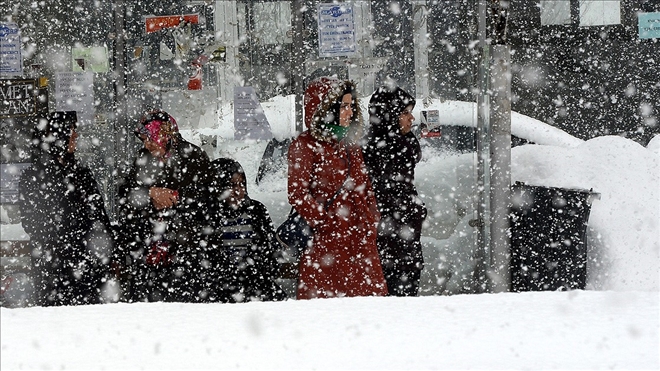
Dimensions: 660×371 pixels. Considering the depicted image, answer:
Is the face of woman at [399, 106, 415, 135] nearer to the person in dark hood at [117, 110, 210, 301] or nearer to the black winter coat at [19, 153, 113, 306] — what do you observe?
the person in dark hood at [117, 110, 210, 301]

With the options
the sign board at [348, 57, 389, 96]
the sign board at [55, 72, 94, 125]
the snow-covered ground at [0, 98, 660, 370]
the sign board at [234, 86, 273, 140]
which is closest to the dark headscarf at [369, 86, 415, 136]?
the sign board at [348, 57, 389, 96]

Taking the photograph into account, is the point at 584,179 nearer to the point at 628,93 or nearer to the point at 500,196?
the point at 500,196

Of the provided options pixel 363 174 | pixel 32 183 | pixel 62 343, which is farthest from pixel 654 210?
pixel 62 343

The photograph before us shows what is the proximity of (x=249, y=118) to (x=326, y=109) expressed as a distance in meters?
1.21

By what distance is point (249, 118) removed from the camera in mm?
5242

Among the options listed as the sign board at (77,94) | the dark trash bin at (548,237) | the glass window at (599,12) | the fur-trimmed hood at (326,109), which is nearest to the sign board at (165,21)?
the sign board at (77,94)

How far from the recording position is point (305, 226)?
4.12 m

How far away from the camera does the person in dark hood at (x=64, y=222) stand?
4637 mm

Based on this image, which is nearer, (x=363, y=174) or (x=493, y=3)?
(x=363, y=174)

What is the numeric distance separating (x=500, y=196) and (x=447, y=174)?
1.33 feet

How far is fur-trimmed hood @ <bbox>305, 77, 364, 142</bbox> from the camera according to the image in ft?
13.5

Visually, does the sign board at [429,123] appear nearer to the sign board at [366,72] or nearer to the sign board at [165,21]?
the sign board at [366,72]

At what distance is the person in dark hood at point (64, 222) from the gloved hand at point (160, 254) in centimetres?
36

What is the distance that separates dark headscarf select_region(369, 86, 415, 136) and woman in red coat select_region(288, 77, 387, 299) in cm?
53
